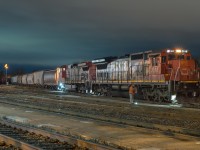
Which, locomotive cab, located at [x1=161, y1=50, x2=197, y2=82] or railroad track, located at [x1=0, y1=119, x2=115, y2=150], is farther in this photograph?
locomotive cab, located at [x1=161, y1=50, x2=197, y2=82]

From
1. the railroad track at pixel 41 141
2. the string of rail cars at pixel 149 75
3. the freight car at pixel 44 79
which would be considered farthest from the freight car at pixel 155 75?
the freight car at pixel 44 79

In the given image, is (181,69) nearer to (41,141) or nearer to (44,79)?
(41,141)

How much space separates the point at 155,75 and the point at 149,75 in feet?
2.78

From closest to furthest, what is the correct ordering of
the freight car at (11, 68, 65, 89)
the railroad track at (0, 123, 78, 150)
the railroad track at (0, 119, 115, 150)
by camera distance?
the railroad track at (0, 119, 115, 150)
the railroad track at (0, 123, 78, 150)
the freight car at (11, 68, 65, 89)

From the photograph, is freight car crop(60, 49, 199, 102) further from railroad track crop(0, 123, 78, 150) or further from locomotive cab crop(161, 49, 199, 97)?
railroad track crop(0, 123, 78, 150)

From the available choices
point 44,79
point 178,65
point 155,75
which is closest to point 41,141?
point 178,65

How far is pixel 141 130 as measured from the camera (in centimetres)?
1401

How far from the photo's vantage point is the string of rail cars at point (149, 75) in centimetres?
3036

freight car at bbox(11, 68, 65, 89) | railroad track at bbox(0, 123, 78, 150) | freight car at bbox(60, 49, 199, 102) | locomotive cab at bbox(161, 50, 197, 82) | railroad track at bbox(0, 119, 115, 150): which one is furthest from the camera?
freight car at bbox(11, 68, 65, 89)

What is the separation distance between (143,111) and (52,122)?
21.4 ft

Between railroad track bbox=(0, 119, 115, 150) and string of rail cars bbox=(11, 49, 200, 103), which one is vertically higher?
string of rail cars bbox=(11, 49, 200, 103)

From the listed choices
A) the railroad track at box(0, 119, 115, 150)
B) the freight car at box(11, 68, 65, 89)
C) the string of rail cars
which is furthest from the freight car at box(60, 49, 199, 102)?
the freight car at box(11, 68, 65, 89)

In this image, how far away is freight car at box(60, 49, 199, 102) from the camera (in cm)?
3028

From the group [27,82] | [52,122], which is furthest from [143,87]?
[27,82]
